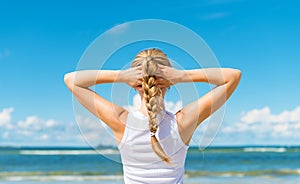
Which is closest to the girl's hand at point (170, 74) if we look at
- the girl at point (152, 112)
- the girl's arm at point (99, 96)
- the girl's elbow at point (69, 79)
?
the girl at point (152, 112)

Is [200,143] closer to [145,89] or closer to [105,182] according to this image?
[145,89]

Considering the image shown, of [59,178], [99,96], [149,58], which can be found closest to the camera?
[149,58]

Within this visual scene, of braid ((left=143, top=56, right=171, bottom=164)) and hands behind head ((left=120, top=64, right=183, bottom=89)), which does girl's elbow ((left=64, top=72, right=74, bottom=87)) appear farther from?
braid ((left=143, top=56, right=171, bottom=164))

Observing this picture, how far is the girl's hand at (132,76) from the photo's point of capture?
6.81ft

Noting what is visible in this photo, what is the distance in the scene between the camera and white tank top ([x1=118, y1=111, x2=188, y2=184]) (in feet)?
6.91

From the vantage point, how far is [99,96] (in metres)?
2.16

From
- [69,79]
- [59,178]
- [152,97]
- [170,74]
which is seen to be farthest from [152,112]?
[59,178]

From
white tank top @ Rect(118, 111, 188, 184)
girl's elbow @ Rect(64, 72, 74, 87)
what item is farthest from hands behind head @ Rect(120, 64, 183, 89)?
girl's elbow @ Rect(64, 72, 74, 87)

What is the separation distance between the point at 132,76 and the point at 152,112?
186 mm

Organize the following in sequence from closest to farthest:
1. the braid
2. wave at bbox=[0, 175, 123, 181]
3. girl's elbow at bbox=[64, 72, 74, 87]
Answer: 1. the braid
2. girl's elbow at bbox=[64, 72, 74, 87]
3. wave at bbox=[0, 175, 123, 181]

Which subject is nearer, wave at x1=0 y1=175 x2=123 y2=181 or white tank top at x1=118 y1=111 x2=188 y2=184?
white tank top at x1=118 y1=111 x2=188 y2=184

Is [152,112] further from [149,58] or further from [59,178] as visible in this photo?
[59,178]

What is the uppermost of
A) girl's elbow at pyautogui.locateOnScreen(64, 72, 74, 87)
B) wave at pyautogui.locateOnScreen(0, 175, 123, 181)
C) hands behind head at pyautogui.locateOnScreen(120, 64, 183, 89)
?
wave at pyautogui.locateOnScreen(0, 175, 123, 181)

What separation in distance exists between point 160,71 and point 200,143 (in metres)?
0.44
